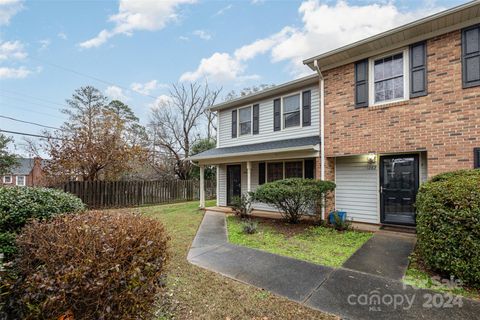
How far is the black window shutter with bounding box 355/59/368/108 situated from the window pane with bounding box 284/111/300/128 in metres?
2.35

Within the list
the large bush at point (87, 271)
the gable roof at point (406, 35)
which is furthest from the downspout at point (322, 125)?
the large bush at point (87, 271)

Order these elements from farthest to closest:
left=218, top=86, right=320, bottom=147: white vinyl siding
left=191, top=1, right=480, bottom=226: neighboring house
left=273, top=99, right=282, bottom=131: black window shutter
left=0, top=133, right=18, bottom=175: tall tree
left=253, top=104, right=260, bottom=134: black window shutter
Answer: left=0, top=133, right=18, bottom=175: tall tree, left=253, top=104, right=260, bottom=134: black window shutter, left=273, top=99, right=282, bottom=131: black window shutter, left=218, top=86, right=320, bottom=147: white vinyl siding, left=191, top=1, right=480, bottom=226: neighboring house

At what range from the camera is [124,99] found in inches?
871

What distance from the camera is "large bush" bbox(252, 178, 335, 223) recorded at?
21.6ft

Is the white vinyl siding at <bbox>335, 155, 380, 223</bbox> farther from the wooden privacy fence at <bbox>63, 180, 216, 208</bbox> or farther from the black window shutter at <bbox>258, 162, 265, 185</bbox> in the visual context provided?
the wooden privacy fence at <bbox>63, 180, 216, 208</bbox>

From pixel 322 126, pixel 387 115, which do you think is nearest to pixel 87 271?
pixel 322 126

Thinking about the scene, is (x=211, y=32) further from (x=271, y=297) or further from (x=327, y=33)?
(x=271, y=297)

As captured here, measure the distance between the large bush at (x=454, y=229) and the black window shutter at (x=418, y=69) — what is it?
121 inches

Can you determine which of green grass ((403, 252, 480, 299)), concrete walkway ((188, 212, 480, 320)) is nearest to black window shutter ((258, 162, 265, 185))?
concrete walkway ((188, 212, 480, 320))

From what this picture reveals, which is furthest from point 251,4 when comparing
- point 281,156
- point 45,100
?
point 45,100

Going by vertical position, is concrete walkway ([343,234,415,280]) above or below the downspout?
below

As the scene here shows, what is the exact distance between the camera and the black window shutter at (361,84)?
6766mm

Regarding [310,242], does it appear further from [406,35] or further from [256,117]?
[256,117]

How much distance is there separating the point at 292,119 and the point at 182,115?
598 inches
